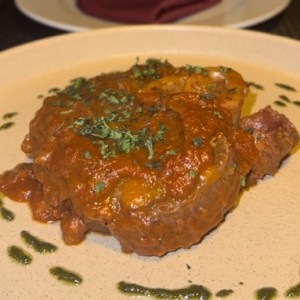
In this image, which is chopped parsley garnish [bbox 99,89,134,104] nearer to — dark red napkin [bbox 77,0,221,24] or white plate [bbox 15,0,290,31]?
white plate [bbox 15,0,290,31]

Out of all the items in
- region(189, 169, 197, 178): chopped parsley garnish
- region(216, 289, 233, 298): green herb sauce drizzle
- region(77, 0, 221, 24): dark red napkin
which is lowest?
region(77, 0, 221, 24): dark red napkin

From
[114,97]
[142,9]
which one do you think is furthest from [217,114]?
[142,9]

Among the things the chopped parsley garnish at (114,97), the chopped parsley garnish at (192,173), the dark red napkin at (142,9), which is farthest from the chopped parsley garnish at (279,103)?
the dark red napkin at (142,9)

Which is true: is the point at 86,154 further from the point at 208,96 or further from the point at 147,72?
the point at 147,72

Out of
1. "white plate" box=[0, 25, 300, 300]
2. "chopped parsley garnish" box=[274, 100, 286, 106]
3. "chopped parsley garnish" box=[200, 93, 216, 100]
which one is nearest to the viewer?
"white plate" box=[0, 25, 300, 300]

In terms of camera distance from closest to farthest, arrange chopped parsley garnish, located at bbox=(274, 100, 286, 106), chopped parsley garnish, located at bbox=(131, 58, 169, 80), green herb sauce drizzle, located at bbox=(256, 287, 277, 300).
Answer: green herb sauce drizzle, located at bbox=(256, 287, 277, 300)
chopped parsley garnish, located at bbox=(131, 58, 169, 80)
chopped parsley garnish, located at bbox=(274, 100, 286, 106)

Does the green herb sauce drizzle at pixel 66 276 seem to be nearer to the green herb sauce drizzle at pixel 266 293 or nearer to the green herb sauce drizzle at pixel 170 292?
the green herb sauce drizzle at pixel 170 292

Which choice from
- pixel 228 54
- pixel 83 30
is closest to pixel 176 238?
pixel 228 54

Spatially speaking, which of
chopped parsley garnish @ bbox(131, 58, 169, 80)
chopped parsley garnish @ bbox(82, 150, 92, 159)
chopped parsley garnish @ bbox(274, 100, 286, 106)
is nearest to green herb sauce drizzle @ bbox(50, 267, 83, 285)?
chopped parsley garnish @ bbox(82, 150, 92, 159)
